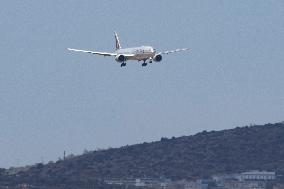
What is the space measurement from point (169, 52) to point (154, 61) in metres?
3.10

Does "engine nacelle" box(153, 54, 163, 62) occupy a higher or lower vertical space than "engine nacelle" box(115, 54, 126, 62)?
lower

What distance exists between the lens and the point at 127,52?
19588 centimetres

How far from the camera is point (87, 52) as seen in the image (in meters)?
195

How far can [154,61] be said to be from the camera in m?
192

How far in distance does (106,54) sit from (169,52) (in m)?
9.10

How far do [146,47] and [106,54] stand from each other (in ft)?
16.4

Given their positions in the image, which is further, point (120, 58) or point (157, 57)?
point (120, 58)

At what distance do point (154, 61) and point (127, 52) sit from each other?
4.79m

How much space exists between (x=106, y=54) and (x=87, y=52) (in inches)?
92.6

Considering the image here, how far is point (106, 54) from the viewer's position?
196 metres

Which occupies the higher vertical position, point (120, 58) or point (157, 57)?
point (120, 58)

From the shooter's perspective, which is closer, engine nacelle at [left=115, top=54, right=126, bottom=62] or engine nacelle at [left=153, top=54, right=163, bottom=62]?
engine nacelle at [left=153, top=54, right=163, bottom=62]

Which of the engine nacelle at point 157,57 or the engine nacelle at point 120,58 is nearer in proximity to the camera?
the engine nacelle at point 157,57

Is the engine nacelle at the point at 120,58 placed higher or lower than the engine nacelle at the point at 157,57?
higher
